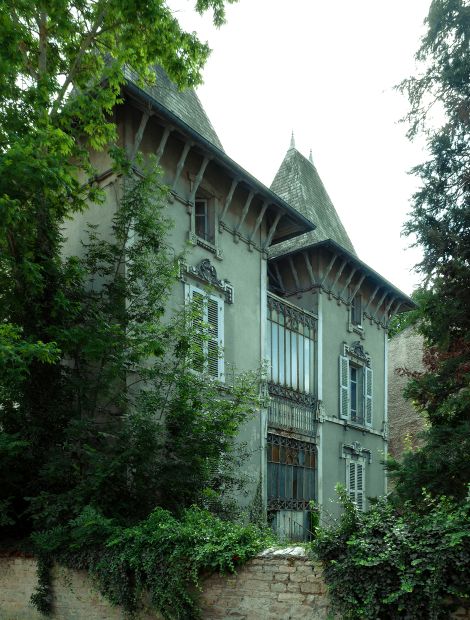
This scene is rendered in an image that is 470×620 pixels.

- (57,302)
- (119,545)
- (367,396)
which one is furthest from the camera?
(367,396)

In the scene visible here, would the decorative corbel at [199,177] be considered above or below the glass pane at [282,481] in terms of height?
above

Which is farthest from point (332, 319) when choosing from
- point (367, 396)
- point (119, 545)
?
point (119, 545)

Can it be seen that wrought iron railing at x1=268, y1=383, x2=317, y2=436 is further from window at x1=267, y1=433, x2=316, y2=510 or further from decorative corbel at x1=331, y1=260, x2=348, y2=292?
decorative corbel at x1=331, y1=260, x2=348, y2=292

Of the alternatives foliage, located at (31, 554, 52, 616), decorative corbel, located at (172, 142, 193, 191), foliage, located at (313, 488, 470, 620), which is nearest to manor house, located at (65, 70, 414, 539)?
decorative corbel, located at (172, 142, 193, 191)

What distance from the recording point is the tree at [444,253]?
498 inches

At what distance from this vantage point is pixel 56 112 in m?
10.9

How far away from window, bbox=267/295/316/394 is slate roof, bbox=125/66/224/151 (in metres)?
4.23

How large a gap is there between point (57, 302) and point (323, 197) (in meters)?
14.4

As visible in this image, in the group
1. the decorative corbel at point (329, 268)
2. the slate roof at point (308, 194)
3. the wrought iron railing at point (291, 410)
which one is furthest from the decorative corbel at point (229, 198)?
the slate roof at point (308, 194)

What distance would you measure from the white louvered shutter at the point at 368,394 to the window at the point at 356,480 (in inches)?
53.7

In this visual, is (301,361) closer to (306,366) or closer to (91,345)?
(306,366)

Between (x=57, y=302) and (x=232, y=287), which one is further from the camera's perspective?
(x=232, y=287)

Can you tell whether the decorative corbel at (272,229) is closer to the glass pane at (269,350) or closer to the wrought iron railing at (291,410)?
the glass pane at (269,350)

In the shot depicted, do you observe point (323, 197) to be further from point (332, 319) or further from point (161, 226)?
point (161, 226)
